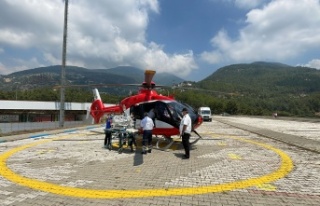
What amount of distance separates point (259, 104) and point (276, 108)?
1169 cm

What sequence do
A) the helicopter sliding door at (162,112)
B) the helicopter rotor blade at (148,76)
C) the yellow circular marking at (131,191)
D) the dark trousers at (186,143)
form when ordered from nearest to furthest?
the yellow circular marking at (131,191), the dark trousers at (186,143), the helicopter rotor blade at (148,76), the helicopter sliding door at (162,112)

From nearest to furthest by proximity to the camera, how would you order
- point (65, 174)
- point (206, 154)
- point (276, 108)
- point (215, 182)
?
1. point (215, 182)
2. point (65, 174)
3. point (206, 154)
4. point (276, 108)

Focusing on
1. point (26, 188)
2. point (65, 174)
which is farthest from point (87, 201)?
point (65, 174)

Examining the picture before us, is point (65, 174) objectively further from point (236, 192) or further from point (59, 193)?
point (236, 192)

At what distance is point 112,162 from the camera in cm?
1033

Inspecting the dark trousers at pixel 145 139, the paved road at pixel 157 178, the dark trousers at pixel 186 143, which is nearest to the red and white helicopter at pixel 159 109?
the dark trousers at pixel 145 139

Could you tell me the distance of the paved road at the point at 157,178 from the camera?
6.34 metres

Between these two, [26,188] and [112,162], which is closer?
[26,188]

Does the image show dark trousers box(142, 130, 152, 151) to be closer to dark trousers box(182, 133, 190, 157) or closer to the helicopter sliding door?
the helicopter sliding door

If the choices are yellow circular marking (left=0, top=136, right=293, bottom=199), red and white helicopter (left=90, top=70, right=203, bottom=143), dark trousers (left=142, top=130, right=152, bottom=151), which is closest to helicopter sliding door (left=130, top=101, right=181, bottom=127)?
red and white helicopter (left=90, top=70, right=203, bottom=143)

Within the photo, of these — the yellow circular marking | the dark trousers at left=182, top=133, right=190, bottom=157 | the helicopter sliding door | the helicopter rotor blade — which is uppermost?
the helicopter rotor blade

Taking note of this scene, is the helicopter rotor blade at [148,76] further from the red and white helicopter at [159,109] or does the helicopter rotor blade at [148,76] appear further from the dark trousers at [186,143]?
the dark trousers at [186,143]

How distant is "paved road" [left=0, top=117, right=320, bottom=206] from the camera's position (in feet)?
20.8

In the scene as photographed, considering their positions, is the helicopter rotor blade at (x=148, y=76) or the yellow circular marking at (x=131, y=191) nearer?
the yellow circular marking at (x=131, y=191)
